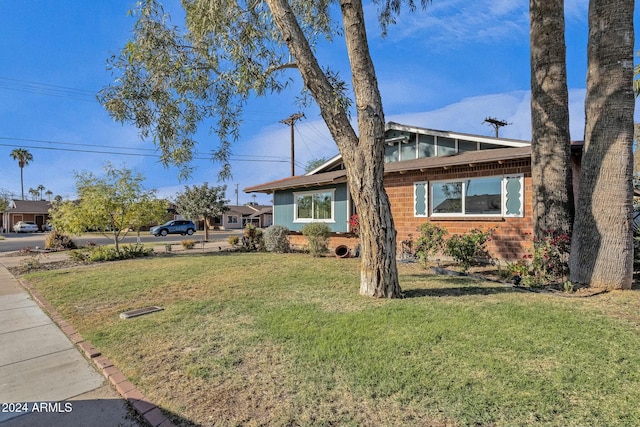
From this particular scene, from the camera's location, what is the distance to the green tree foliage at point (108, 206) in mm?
12605

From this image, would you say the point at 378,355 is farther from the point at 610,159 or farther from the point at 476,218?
the point at 476,218

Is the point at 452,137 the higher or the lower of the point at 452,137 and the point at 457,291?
the higher

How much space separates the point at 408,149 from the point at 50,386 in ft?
42.0

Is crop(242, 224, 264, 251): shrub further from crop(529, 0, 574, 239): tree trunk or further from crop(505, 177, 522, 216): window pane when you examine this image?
crop(529, 0, 574, 239): tree trunk

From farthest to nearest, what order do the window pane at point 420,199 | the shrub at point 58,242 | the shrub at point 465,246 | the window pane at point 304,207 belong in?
the shrub at point 58,242 < the window pane at point 304,207 < the window pane at point 420,199 < the shrub at point 465,246

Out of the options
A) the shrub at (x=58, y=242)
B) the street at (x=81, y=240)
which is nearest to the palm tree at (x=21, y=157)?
the street at (x=81, y=240)

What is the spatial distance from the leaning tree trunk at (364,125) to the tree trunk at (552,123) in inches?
166

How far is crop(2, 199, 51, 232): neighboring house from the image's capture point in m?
49.2

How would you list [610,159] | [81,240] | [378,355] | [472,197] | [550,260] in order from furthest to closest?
[81,240] → [472,197] → [550,260] → [610,159] → [378,355]

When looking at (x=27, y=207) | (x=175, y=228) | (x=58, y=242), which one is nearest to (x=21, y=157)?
(x=27, y=207)

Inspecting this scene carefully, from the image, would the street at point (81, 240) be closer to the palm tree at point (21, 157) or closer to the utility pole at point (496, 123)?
the utility pole at point (496, 123)

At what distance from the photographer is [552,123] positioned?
750cm

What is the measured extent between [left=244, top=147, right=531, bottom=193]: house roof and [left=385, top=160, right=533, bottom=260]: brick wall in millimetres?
335

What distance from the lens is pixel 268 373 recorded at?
3.31 meters
